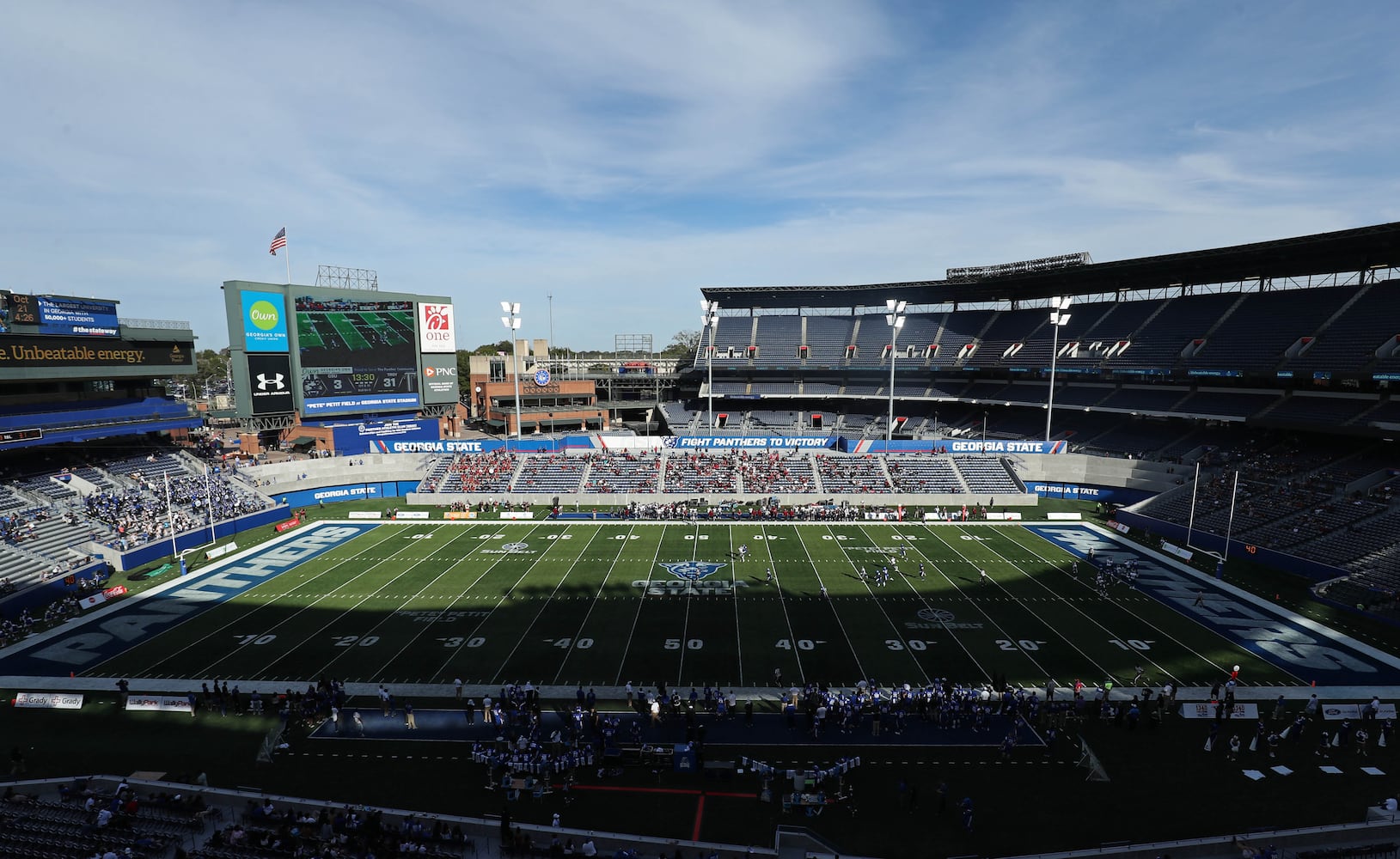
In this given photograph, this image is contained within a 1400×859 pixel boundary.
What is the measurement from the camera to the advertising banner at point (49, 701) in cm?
2042

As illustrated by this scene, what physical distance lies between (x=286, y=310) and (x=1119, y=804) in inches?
2305

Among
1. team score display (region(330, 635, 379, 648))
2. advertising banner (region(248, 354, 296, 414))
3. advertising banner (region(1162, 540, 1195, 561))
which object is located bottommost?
team score display (region(330, 635, 379, 648))

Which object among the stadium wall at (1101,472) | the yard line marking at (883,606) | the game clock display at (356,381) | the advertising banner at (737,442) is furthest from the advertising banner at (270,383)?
the stadium wall at (1101,472)

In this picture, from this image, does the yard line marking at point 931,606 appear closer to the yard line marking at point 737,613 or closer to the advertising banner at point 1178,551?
the yard line marking at point 737,613

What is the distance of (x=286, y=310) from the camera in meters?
51.2

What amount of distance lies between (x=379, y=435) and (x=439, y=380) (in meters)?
7.38

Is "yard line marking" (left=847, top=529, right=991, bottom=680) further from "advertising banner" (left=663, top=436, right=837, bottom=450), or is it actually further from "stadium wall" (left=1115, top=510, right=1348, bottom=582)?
"advertising banner" (left=663, top=436, right=837, bottom=450)

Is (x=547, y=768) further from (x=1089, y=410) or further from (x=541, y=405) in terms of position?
(x=541, y=405)

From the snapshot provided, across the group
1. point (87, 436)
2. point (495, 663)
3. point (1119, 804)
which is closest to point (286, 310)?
point (87, 436)

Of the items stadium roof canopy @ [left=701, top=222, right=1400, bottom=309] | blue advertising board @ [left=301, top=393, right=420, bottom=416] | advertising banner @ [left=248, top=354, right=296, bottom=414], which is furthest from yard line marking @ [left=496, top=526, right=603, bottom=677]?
stadium roof canopy @ [left=701, top=222, right=1400, bottom=309]

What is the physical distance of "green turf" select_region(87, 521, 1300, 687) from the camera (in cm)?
2264

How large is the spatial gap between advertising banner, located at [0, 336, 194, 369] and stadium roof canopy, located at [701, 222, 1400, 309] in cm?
4929

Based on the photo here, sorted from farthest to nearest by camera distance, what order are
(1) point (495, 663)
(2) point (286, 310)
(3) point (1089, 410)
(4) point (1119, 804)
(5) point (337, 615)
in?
(3) point (1089, 410) → (2) point (286, 310) → (5) point (337, 615) → (1) point (495, 663) → (4) point (1119, 804)

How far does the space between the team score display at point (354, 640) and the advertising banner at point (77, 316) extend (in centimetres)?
3100
